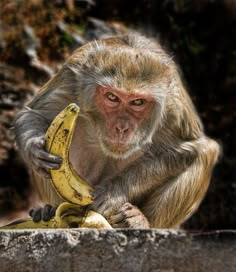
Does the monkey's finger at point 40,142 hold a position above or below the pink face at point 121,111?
below

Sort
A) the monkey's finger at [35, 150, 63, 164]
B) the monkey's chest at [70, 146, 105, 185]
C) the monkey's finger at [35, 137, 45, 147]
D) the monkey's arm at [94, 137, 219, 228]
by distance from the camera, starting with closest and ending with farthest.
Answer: the monkey's finger at [35, 150, 63, 164] < the monkey's finger at [35, 137, 45, 147] < the monkey's arm at [94, 137, 219, 228] < the monkey's chest at [70, 146, 105, 185]

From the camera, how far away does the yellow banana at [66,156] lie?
15.2 feet

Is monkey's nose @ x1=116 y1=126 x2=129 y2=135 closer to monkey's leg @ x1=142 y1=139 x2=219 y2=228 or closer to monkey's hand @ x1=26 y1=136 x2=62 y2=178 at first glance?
monkey's hand @ x1=26 y1=136 x2=62 y2=178

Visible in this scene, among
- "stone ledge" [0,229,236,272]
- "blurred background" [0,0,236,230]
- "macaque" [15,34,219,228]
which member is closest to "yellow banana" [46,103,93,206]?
"macaque" [15,34,219,228]

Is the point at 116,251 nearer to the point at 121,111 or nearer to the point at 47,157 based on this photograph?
the point at 47,157

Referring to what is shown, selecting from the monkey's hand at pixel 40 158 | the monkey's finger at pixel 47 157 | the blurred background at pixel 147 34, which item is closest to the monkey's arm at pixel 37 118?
the monkey's hand at pixel 40 158

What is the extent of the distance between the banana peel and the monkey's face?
1.98 ft

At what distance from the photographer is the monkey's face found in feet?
17.8

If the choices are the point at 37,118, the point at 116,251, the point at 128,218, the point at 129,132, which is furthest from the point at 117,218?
the point at 116,251

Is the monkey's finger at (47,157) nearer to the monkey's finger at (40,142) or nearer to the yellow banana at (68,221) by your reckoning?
the monkey's finger at (40,142)

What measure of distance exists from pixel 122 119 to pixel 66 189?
0.86 meters

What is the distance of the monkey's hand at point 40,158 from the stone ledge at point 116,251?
1.21 meters

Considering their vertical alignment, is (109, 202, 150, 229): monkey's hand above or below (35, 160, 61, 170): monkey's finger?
below

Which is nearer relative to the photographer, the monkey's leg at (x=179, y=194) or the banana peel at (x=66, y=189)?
the banana peel at (x=66, y=189)
